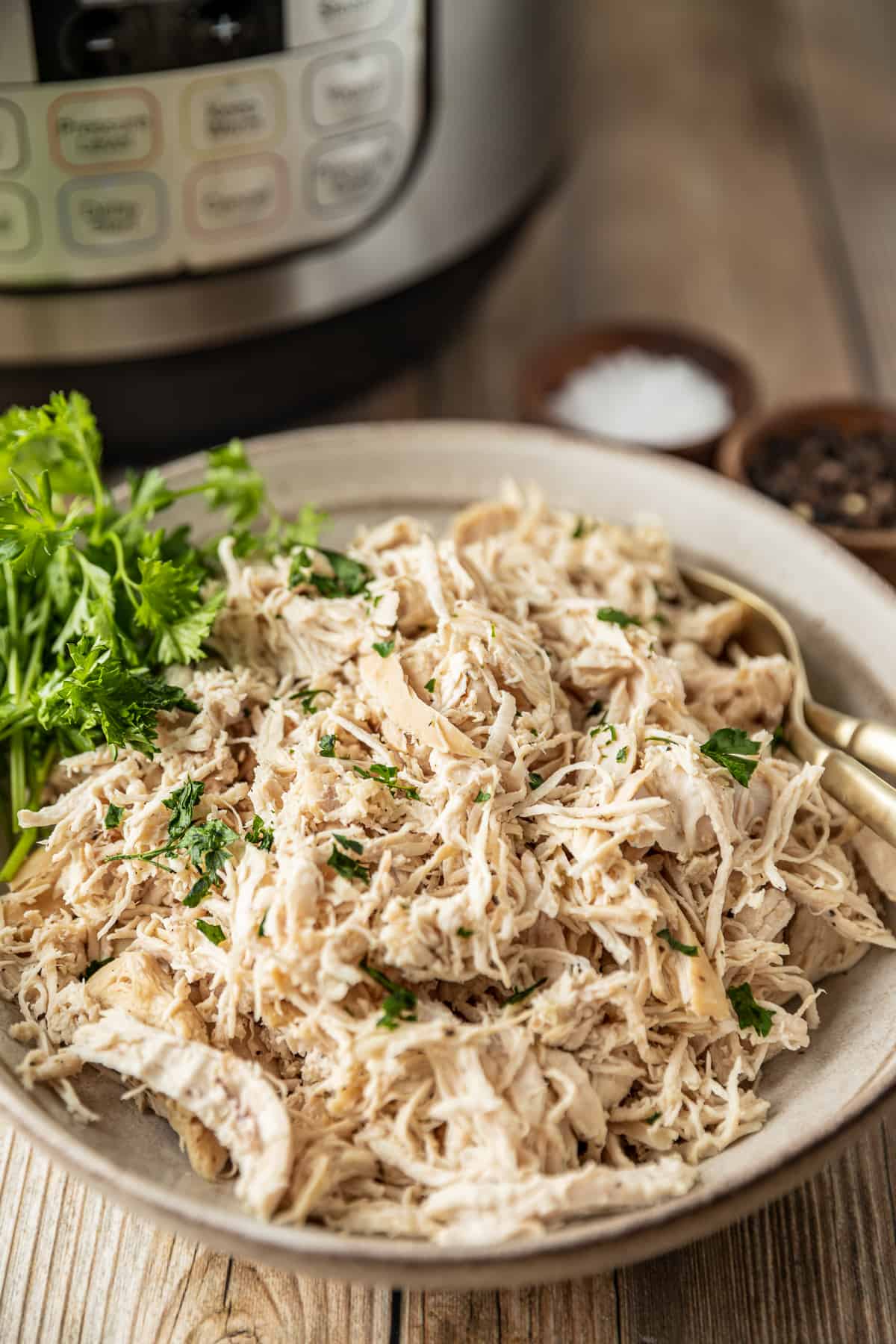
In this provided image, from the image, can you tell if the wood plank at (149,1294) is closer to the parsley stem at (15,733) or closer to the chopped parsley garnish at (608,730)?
the parsley stem at (15,733)

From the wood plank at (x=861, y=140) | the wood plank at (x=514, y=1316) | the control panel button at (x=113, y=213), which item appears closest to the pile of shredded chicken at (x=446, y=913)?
the wood plank at (x=514, y=1316)

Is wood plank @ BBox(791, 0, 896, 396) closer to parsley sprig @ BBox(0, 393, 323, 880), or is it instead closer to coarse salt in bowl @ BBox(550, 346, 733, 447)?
coarse salt in bowl @ BBox(550, 346, 733, 447)

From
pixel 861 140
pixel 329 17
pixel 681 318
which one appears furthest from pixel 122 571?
pixel 861 140

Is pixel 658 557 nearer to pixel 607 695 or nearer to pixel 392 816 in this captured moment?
pixel 607 695

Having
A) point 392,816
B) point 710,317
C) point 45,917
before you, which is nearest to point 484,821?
point 392,816

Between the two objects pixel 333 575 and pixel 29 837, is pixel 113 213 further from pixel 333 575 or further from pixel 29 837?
pixel 29 837
